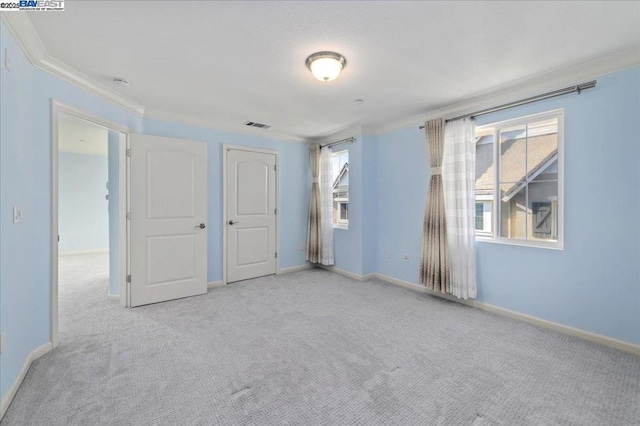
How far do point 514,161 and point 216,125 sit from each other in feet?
12.6

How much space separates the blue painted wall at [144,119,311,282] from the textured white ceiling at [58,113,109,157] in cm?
166

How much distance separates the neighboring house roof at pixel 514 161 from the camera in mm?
2822

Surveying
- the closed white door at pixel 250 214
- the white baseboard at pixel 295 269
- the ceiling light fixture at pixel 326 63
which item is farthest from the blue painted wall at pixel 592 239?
the closed white door at pixel 250 214

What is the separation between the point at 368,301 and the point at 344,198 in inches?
77.4

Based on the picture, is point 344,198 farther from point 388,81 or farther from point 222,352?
point 222,352

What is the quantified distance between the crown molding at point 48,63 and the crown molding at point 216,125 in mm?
265

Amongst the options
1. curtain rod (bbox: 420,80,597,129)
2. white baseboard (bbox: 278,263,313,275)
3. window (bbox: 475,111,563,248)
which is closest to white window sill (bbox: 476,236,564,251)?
window (bbox: 475,111,563,248)

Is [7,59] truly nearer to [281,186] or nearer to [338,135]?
[281,186]

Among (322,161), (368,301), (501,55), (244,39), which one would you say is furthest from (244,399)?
(322,161)

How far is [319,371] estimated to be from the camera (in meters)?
2.08

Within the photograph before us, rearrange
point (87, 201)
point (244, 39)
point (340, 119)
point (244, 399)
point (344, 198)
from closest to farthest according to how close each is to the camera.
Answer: point (244, 399)
point (244, 39)
point (340, 119)
point (344, 198)
point (87, 201)

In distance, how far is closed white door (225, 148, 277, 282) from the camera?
4.31 meters

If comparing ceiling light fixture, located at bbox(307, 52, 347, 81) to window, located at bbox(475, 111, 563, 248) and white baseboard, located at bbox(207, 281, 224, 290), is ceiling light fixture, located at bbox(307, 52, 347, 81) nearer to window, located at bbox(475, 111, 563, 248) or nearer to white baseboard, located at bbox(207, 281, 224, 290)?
window, located at bbox(475, 111, 563, 248)

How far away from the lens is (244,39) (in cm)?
204
